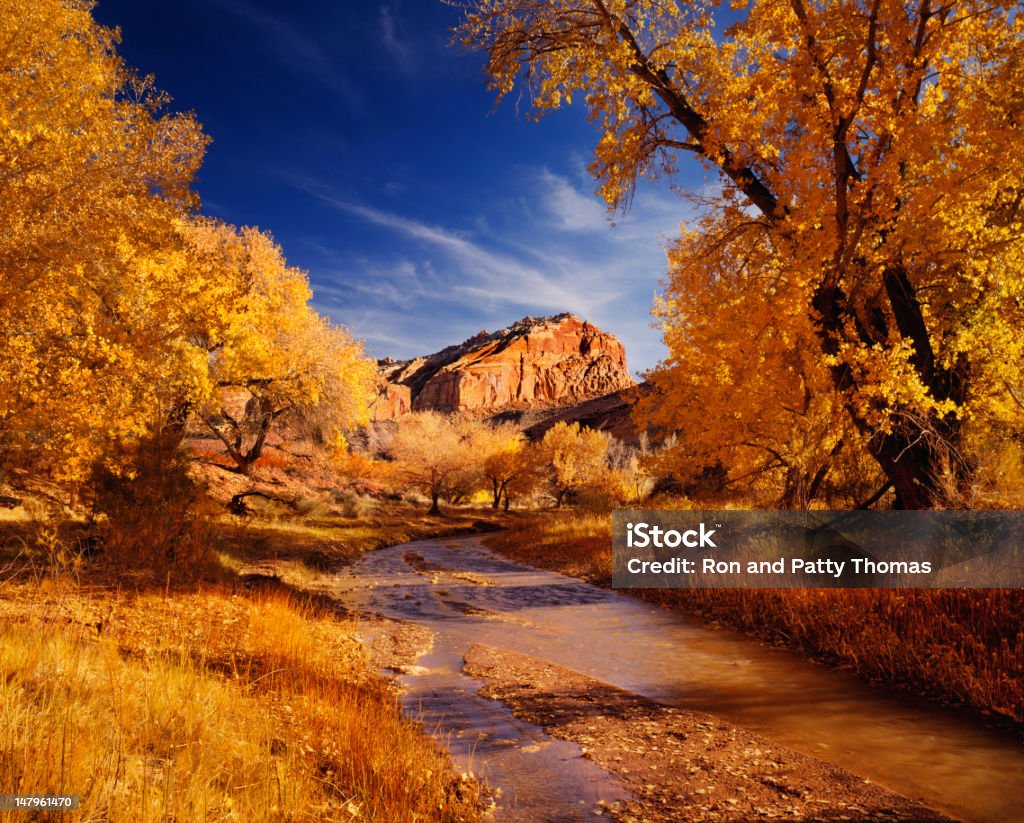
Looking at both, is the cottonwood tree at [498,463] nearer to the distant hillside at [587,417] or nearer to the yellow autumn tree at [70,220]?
the distant hillside at [587,417]

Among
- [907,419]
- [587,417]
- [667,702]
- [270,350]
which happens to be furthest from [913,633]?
[587,417]

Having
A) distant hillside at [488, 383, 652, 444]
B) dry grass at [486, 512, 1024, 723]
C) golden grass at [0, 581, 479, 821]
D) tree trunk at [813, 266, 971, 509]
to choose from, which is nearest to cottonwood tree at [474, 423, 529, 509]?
distant hillside at [488, 383, 652, 444]

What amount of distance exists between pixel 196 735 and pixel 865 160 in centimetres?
1032

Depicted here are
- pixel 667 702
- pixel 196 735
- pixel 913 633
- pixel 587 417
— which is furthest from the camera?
pixel 587 417

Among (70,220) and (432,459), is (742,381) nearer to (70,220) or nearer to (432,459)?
(70,220)

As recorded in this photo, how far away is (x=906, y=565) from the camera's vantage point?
9.09m

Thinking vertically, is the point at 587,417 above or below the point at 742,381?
above

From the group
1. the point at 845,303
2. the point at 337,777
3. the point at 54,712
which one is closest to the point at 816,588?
the point at 845,303

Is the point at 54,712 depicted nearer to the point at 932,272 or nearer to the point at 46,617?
the point at 46,617

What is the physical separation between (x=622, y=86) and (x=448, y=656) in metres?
9.20

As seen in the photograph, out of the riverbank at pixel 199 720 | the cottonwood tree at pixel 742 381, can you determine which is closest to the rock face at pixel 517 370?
the cottonwood tree at pixel 742 381

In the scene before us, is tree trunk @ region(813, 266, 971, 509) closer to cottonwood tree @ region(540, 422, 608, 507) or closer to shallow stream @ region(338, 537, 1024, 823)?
shallow stream @ region(338, 537, 1024, 823)

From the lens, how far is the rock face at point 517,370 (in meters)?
130

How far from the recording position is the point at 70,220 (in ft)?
31.8
